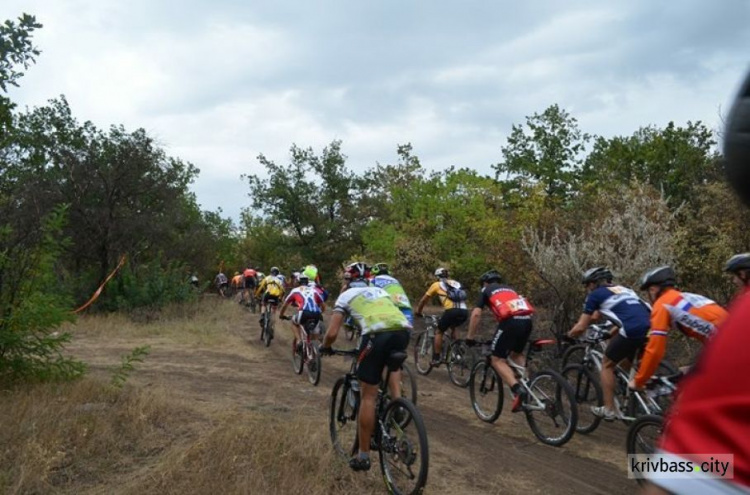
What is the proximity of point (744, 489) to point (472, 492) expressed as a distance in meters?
5.28

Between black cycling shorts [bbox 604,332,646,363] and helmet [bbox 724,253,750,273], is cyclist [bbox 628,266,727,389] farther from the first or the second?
black cycling shorts [bbox 604,332,646,363]

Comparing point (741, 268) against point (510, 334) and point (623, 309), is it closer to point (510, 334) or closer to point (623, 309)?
point (623, 309)

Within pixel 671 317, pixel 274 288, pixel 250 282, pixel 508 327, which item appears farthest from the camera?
pixel 250 282

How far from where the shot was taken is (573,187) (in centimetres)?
3950

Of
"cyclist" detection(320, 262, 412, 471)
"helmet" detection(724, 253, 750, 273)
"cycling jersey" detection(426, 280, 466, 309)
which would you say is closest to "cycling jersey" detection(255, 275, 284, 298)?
"cycling jersey" detection(426, 280, 466, 309)

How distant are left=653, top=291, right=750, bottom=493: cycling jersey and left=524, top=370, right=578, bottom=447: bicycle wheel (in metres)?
6.24

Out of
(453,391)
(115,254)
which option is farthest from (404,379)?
(115,254)

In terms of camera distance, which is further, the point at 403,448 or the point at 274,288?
the point at 274,288

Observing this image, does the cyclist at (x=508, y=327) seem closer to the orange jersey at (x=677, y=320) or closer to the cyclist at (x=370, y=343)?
the orange jersey at (x=677, y=320)

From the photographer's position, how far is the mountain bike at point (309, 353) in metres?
11.0

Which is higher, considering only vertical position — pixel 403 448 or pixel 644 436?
pixel 644 436

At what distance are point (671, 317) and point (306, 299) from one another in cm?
709

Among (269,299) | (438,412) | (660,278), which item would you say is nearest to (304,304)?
(438,412)

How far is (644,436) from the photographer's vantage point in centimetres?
581
